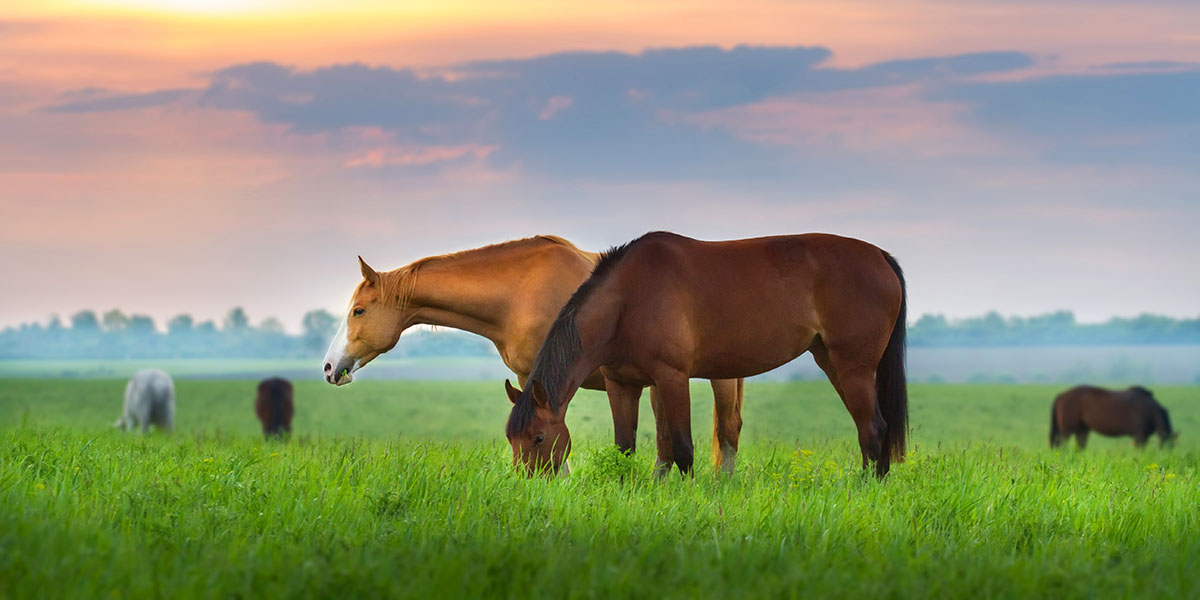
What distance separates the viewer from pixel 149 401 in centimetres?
2778

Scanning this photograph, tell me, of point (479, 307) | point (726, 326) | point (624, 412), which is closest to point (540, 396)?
point (624, 412)

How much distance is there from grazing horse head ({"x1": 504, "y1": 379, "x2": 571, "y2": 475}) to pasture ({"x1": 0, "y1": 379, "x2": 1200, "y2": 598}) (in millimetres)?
342

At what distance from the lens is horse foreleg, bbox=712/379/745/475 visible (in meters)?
11.3

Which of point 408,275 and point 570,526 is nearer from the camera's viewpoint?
point 570,526

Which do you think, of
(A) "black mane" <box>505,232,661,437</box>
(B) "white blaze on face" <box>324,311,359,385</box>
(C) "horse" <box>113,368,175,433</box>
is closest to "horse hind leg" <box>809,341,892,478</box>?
(A) "black mane" <box>505,232,661,437</box>

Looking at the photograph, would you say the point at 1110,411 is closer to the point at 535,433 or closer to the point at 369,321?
the point at 369,321

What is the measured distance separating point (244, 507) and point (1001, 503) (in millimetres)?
5958

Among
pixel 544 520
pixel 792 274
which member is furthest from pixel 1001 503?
pixel 544 520

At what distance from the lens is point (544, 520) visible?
7531 millimetres

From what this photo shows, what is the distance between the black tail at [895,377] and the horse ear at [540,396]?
3789 mm

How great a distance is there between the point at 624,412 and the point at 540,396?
139 cm

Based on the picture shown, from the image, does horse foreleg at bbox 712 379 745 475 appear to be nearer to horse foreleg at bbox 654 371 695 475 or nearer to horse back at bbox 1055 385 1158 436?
horse foreleg at bbox 654 371 695 475

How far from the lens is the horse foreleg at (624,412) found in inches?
394

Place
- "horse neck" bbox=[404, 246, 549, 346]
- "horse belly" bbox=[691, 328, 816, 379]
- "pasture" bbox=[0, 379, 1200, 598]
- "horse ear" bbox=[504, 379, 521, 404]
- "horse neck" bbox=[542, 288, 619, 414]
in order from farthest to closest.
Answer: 1. "horse neck" bbox=[404, 246, 549, 346]
2. "horse belly" bbox=[691, 328, 816, 379]
3. "horse neck" bbox=[542, 288, 619, 414]
4. "horse ear" bbox=[504, 379, 521, 404]
5. "pasture" bbox=[0, 379, 1200, 598]
